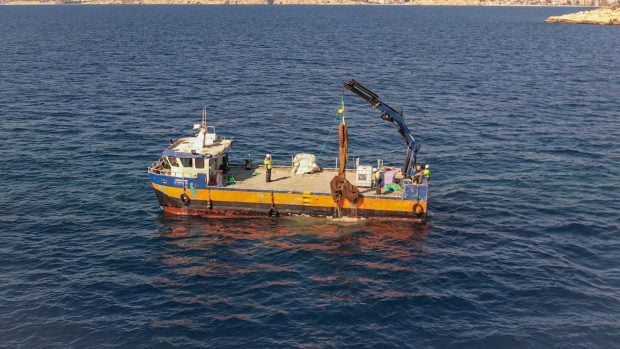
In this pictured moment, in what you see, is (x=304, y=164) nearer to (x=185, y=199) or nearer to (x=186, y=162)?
(x=186, y=162)

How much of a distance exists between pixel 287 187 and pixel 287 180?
1700 mm

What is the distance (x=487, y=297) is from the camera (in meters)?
36.0

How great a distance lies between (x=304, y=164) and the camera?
1946 inches

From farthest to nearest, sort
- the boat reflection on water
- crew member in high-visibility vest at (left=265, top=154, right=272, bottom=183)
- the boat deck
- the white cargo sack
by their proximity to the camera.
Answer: the white cargo sack, crew member in high-visibility vest at (left=265, top=154, right=272, bottom=183), the boat deck, the boat reflection on water

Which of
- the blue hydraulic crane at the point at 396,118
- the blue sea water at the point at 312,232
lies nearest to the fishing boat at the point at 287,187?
the blue hydraulic crane at the point at 396,118

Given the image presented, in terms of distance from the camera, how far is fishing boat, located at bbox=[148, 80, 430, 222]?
44531 millimetres

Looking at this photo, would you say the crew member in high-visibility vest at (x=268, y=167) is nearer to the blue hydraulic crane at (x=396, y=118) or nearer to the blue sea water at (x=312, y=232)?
the blue sea water at (x=312, y=232)

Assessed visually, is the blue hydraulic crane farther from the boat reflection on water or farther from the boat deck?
the boat reflection on water

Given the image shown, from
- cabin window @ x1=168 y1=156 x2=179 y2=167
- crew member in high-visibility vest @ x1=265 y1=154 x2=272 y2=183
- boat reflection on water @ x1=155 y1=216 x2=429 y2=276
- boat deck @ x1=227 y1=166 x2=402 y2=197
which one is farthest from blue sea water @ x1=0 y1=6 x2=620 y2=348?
cabin window @ x1=168 y1=156 x2=179 y2=167

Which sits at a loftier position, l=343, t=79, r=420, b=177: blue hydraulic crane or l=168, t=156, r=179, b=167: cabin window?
l=343, t=79, r=420, b=177: blue hydraulic crane

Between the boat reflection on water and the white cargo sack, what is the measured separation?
205 inches

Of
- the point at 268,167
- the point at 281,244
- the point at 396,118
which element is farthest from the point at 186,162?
the point at 396,118

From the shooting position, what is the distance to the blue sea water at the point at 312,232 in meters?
33.2

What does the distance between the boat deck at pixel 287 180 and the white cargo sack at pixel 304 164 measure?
35 centimetres
